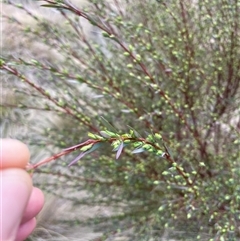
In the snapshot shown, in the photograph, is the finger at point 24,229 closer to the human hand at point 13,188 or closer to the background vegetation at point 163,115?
the human hand at point 13,188

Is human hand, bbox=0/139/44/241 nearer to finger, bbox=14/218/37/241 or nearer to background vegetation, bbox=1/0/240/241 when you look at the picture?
finger, bbox=14/218/37/241

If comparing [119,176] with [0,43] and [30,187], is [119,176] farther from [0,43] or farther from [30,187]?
[0,43]

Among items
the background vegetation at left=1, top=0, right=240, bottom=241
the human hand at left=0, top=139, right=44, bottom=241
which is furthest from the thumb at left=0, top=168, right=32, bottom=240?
the background vegetation at left=1, top=0, right=240, bottom=241

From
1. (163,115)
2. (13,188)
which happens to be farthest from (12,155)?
(163,115)

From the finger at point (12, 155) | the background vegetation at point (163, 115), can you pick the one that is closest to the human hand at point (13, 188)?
the finger at point (12, 155)

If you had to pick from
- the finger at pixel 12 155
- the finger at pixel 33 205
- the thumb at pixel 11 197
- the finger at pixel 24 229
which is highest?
the finger at pixel 12 155

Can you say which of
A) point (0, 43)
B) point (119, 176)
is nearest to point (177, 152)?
point (119, 176)

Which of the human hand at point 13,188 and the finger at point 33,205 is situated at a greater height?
the human hand at point 13,188

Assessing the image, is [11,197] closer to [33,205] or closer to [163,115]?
[33,205]
